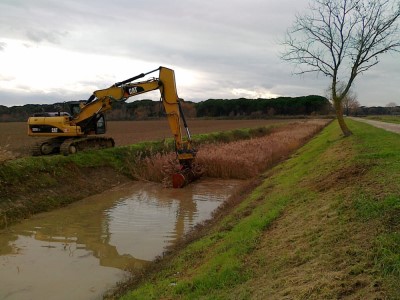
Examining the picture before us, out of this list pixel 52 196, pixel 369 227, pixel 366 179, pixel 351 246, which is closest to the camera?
pixel 351 246

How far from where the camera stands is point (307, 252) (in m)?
5.67

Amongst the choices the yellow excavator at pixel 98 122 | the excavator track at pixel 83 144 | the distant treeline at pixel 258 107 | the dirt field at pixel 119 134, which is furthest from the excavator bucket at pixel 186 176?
the distant treeline at pixel 258 107

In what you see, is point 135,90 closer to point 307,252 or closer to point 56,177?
point 56,177

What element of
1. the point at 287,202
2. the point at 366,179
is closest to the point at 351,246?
the point at 366,179

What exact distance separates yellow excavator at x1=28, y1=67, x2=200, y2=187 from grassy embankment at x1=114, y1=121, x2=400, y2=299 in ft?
27.2

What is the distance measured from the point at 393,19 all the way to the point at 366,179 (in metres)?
15.7

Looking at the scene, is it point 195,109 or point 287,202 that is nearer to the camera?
point 287,202

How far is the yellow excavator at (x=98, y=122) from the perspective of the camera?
17484 mm

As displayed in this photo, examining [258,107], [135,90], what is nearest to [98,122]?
[135,90]

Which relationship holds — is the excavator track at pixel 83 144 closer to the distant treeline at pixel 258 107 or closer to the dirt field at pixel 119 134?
the dirt field at pixel 119 134

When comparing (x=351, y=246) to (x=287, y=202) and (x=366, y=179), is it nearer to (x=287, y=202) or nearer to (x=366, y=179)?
(x=366, y=179)

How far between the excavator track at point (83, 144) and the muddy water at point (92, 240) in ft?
10.2

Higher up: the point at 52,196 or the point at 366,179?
the point at 366,179

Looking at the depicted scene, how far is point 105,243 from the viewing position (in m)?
10.2
